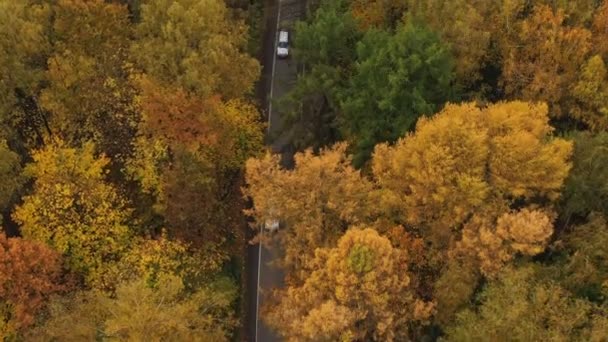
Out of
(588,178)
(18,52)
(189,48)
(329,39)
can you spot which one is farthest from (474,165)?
(18,52)

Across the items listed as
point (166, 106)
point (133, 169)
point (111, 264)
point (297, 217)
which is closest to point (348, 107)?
point (297, 217)

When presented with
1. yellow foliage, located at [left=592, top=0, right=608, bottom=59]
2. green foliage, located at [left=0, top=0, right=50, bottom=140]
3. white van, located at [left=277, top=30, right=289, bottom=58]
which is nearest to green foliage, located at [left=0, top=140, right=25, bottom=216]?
green foliage, located at [left=0, top=0, right=50, bottom=140]

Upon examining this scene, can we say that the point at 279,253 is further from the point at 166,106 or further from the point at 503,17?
the point at 503,17

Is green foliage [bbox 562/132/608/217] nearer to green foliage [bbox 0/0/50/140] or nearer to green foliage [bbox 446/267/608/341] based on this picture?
green foliage [bbox 446/267/608/341]

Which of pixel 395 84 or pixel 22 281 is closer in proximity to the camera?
pixel 22 281

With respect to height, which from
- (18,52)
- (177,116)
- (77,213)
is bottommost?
(77,213)

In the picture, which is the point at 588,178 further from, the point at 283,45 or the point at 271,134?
the point at 283,45

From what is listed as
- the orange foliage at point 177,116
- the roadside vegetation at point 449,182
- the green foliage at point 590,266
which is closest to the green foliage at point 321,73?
the roadside vegetation at point 449,182

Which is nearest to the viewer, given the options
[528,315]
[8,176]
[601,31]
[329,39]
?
[528,315]
